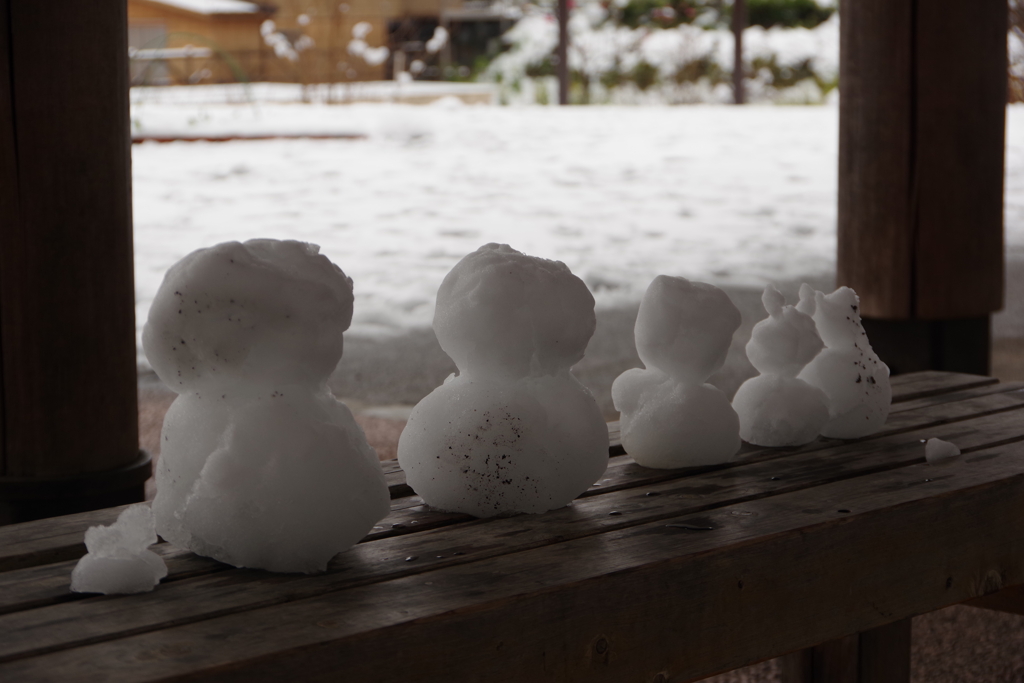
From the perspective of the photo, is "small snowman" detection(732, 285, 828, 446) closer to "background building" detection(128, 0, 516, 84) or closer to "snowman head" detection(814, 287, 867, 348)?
"snowman head" detection(814, 287, 867, 348)

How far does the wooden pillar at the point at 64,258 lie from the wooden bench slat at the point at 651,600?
3.35 feet

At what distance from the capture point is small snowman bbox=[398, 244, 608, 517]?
1.32 meters

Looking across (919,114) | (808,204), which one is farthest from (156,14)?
(919,114)

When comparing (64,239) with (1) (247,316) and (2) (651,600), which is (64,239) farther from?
(2) (651,600)

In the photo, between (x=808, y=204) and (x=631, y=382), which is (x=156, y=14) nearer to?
(x=808, y=204)

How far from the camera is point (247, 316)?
3.72ft

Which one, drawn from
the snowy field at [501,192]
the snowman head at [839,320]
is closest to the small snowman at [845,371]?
the snowman head at [839,320]

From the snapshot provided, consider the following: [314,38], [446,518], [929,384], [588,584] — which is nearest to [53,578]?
[446,518]

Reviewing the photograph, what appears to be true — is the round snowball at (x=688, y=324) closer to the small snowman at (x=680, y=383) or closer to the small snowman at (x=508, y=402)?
the small snowman at (x=680, y=383)

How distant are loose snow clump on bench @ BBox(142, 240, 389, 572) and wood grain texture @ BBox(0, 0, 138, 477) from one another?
3.04 feet

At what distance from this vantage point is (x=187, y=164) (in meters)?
7.53

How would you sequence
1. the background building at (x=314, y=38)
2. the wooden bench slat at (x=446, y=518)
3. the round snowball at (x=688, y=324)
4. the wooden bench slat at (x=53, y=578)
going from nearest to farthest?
the wooden bench slat at (x=53, y=578) → the wooden bench slat at (x=446, y=518) → the round snowball at (x=688, y=324) → the background building at (x=314, y=38)

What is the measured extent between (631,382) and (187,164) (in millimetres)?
6536

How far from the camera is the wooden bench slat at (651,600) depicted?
3.15 feet
